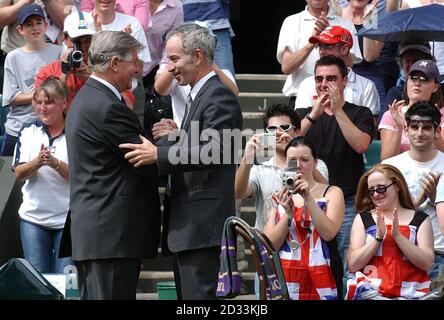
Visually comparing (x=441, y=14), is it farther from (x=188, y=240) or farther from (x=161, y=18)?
(x=188, y=240)

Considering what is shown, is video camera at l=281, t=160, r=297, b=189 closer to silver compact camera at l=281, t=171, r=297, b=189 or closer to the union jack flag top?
silver compact camera at l=281, t=171, r=297, b=189

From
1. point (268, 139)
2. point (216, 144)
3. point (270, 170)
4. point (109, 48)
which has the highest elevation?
point (109, 48)

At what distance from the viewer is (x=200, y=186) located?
8.68 m

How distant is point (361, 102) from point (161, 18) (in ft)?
7.07

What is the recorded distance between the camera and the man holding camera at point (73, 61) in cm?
1098

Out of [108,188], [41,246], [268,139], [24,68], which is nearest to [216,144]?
[108,188]

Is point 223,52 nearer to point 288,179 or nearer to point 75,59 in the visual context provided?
point 75,59

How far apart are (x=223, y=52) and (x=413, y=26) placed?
1.72 metres

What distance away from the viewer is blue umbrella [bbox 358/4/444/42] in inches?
457

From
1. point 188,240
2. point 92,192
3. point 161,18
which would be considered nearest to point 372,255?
point 188,240

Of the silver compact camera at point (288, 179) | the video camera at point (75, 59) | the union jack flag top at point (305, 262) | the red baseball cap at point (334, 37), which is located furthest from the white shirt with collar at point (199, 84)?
the red baseball cap at point (334, 37)

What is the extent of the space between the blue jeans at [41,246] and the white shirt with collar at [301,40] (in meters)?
2.56

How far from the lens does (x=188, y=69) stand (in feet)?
29.1

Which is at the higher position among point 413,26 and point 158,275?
point 413,26
